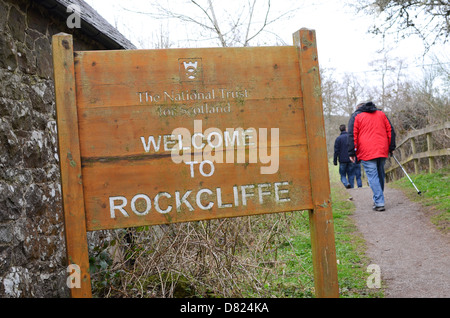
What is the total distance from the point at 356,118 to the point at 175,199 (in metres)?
5.46

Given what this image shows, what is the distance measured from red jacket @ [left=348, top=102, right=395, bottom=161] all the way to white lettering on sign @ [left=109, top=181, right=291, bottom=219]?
16.1 feet

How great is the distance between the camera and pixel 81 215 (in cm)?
256

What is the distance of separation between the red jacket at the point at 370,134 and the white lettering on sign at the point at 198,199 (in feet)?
16.1

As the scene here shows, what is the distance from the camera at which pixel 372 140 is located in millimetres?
7270

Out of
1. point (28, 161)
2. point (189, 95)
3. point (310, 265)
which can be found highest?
point (189, 95)

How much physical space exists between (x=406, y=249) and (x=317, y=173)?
3.09 m

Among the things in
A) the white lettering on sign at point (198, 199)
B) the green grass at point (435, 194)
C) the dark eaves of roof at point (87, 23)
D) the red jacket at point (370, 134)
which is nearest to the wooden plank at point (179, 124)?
the white lettering on sign at point (198, 199)

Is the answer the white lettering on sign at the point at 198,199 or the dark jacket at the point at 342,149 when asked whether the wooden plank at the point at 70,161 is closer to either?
the white lettering on sign at the point at 198,199

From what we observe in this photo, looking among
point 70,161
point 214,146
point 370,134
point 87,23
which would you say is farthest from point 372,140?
point 70,161

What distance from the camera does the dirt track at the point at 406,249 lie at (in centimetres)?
400

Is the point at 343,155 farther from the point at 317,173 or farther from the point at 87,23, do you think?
the point at 317,173

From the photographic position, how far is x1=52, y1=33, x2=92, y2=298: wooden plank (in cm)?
256

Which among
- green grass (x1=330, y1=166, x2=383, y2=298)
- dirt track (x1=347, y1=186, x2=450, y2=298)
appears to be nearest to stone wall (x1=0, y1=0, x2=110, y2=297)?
green grass (x1=330, y1=166, x2=383, y2=298)
